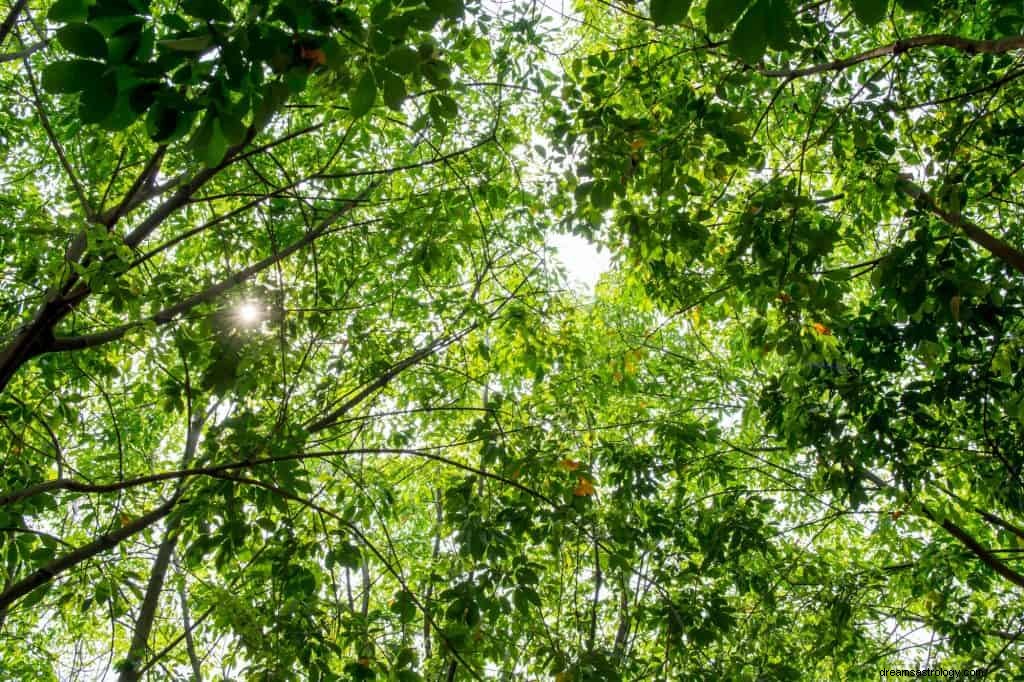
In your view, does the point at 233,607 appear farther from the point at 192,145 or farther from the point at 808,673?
the point at 808,673

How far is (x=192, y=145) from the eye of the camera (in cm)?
130

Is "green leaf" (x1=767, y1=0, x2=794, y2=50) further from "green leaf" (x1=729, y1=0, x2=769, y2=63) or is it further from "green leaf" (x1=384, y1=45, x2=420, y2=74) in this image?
"green leaf" (x1=384, y1=45, x2=420, y2=74)

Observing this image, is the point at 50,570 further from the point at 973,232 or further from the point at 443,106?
the point at 973,232

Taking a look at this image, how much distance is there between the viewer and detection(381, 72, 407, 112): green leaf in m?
1.55

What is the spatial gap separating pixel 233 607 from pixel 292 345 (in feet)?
4.46

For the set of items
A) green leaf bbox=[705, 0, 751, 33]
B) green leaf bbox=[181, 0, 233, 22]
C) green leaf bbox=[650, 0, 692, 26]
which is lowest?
green leaf bbox=[705, 0, 751, 33]

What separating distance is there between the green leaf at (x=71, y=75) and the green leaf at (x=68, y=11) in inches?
2.7

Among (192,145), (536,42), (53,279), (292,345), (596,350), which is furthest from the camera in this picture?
(596,350)

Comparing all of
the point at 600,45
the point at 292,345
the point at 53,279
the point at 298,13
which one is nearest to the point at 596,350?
the point at 600,45

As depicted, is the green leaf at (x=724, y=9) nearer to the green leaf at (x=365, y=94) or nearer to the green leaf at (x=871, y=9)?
the green leaf at (x=871, y=9)

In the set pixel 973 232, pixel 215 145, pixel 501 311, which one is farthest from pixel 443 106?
pixel 973 232

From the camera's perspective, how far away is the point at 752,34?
1125 millimetres

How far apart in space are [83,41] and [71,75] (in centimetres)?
7

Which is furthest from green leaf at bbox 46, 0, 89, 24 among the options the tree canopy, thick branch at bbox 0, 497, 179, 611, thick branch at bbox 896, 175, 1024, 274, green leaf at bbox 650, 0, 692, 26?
thick branch at bbox 896, 175, 1024, 274
